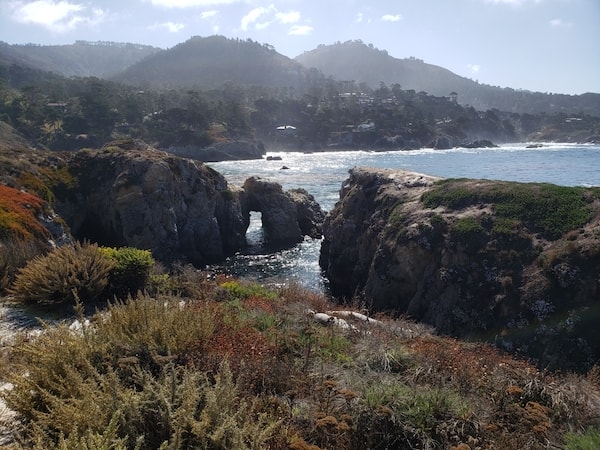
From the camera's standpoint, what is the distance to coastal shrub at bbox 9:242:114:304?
8391mm

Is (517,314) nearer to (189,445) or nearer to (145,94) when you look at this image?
(189,445)

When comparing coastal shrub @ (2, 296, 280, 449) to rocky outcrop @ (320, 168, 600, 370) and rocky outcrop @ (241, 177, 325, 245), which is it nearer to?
rocky outcrop @ (320, 168, 600, 370)

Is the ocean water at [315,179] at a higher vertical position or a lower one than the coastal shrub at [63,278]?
lower

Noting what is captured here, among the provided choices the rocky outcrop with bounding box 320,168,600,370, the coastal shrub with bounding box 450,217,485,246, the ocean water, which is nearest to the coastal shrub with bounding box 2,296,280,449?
the rocky outcrop with bounding box 320,168,600,370

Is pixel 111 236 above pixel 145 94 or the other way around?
the other way around

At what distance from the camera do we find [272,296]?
440 inches

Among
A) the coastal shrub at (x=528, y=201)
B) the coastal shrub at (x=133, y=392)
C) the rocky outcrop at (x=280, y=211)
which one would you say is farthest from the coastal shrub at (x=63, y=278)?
the rocky outcrop at (x=280, y=211)

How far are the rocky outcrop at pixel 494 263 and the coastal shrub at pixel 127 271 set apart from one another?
30.6ft

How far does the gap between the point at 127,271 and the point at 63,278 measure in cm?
128

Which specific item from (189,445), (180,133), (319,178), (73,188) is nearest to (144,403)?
(189,445)

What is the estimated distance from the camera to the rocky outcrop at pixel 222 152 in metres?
85.0

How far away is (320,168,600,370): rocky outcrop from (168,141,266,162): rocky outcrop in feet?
220

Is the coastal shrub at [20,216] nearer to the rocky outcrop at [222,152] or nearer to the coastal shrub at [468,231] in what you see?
the coastal shrub at [468,231]

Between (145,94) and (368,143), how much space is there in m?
56.8
